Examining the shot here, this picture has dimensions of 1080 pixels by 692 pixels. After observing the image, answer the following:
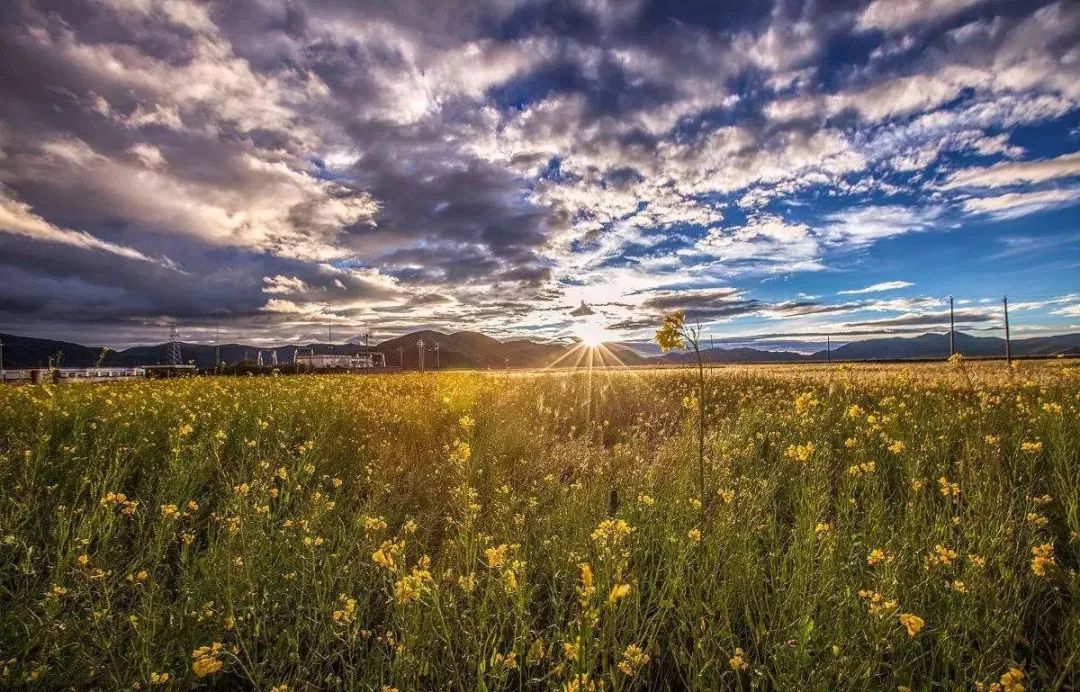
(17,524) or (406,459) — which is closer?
(17,524)

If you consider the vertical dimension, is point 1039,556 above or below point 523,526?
above

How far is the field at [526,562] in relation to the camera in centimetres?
210

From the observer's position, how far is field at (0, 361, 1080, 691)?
210 centimetres

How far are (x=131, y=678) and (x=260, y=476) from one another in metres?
2.31

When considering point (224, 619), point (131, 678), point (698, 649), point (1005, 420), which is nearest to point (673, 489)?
point (698, 649)

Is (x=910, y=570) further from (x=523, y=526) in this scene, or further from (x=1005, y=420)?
(x=1005, y=420)

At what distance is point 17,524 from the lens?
3279mm

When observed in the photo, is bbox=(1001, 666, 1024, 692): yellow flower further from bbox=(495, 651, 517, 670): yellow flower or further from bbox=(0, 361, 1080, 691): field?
bbox=(495, 651, 517, 670): yellow flower

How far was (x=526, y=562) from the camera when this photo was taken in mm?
2391

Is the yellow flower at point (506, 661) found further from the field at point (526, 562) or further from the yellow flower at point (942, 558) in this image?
the yellow flower at point (942, 558)

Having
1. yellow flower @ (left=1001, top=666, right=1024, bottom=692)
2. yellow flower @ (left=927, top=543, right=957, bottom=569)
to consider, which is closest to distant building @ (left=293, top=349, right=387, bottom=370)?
yellow flower @ (left=927, top=543, right=957, bottom=569)

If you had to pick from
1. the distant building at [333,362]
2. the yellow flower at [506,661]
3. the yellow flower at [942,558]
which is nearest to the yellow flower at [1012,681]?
the yellow flower at [942,558]

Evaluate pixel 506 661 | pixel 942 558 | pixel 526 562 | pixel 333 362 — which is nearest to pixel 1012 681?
pixel 942 558

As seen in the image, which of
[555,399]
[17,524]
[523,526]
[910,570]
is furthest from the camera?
[555,399]
